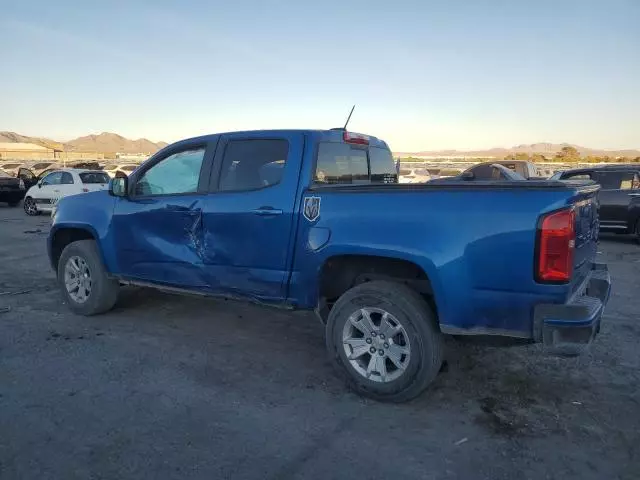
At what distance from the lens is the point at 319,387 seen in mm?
4059

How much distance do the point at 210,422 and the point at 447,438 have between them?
1515mm

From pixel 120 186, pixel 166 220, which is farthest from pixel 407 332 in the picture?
pixel 120 186

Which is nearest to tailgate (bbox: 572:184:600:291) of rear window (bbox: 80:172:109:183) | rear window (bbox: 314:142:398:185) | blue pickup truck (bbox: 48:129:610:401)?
blue pickup truck (bbox: 48:129:610:401)

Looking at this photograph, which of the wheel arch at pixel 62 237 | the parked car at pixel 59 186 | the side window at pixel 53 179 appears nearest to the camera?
the wheel arch at pixel 62 237

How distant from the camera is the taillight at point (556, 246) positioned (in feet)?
10.3

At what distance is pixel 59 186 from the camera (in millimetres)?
17828

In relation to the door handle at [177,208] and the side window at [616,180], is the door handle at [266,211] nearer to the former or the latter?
the door handle at [177,208]

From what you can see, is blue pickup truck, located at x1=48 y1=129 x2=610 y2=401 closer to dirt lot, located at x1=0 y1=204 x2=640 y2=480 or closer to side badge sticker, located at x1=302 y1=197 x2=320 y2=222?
side badge sticker, located at x1=302 y1=197 x2=320 y2=222

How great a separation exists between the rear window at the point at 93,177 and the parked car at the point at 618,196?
14.4 meters

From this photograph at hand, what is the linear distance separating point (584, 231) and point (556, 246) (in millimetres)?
605

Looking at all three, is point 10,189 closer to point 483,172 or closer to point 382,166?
point 483,172

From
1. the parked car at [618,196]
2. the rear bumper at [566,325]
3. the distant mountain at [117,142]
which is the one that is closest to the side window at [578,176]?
the parked car at [618,196]

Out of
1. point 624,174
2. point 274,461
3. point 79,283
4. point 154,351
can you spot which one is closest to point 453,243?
point 274,461

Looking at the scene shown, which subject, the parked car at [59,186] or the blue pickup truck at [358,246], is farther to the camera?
the parked car at [59,186]
